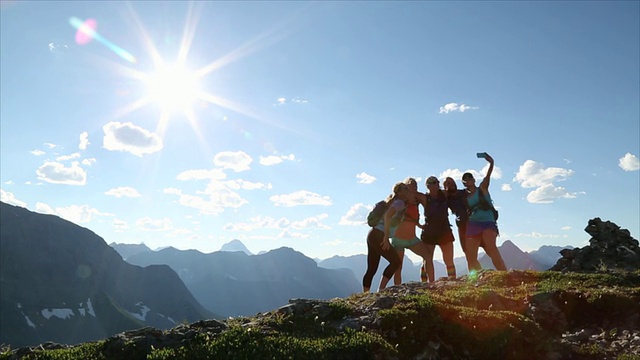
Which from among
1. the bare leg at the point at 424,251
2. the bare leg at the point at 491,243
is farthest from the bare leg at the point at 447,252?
the bare leg at the point at 491,243

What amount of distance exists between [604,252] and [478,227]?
32.4ft

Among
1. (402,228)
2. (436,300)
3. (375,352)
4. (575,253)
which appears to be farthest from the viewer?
(575,253)

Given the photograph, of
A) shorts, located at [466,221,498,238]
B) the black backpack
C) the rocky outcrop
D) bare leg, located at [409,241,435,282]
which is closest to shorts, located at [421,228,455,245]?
bare leg, located at [409,241,435,282]

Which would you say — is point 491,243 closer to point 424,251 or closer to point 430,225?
point 430,225

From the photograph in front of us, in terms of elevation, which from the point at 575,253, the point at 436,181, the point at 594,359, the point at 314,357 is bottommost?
the point at 594,359

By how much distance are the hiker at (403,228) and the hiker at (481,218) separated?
2245mm

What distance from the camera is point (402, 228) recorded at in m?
14.7

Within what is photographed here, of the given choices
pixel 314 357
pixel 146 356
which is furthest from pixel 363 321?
pixel 146 356

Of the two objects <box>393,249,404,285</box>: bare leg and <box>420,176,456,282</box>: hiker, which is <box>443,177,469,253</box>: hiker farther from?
<box>393,249,404,285</box>: bare leg

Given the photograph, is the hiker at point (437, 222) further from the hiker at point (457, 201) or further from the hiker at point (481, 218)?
the hiker at point (481, 218)

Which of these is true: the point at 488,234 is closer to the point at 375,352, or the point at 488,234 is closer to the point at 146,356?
the point at 375,352

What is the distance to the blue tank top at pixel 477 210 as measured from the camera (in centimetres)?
1612

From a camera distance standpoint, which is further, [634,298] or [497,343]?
[634,298]

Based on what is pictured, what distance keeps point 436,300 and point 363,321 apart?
2662 millimetres
